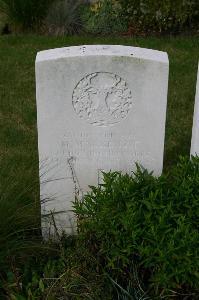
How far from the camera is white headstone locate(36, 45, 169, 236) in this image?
3748mm

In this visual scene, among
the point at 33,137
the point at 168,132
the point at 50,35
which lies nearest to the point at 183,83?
the point at 168,132

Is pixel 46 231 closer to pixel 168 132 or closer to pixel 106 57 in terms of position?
pixel 106 57

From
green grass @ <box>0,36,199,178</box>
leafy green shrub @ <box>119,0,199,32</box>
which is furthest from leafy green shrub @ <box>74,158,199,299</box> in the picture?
leafy green shrub @ <box>119,0,199,32</box>

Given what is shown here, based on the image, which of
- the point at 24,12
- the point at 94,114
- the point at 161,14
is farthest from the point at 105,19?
the point at 94,114

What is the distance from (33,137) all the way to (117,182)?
6.84 ft

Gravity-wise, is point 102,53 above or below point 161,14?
below

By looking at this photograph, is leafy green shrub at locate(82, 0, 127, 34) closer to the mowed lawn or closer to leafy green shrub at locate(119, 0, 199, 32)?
leafy green shrub at locate(119, 0, 199, 32)

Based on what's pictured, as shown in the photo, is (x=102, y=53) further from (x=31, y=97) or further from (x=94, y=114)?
(x=31, y=97)

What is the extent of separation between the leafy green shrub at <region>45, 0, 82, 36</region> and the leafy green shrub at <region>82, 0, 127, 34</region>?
8.0 inches

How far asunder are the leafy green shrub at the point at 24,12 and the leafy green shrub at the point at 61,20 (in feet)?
0.36

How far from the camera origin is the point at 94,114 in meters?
3.93

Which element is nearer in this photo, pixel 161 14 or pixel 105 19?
pixel 161 14

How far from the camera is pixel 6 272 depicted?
3.79 metres

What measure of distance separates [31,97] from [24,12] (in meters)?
2.30
